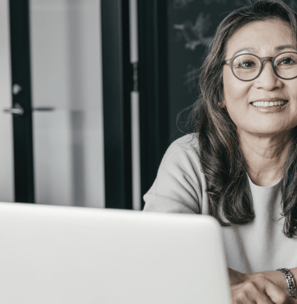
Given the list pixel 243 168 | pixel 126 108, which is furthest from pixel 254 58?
pixel 126 108

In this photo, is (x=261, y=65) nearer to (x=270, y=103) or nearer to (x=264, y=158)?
(x=270, y=103)

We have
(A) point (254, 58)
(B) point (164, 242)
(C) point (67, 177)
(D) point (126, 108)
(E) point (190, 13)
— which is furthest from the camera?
(C) point (67, 177)

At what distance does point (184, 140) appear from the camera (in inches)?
48.7

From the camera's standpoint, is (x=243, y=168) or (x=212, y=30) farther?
(x=212, y=30)

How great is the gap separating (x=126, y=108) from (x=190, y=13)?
2.74ft

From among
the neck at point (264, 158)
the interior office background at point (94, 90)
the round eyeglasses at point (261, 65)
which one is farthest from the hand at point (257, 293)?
the interior office background at point (94, 90)

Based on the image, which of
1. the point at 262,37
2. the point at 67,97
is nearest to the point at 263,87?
the point at 262,37

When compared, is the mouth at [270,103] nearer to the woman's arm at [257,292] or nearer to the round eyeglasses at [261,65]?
the round eyeglasses at [261,65]

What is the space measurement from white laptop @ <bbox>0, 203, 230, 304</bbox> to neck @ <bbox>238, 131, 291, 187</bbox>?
2.63 feet

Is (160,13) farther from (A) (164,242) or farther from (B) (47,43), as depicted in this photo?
(A) (164,242)

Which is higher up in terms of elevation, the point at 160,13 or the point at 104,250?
the point at 160,13

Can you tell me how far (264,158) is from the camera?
3.78 ft

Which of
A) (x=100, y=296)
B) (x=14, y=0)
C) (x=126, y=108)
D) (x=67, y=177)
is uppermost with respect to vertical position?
(x=14, y=0)

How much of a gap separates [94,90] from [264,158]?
200 cm
